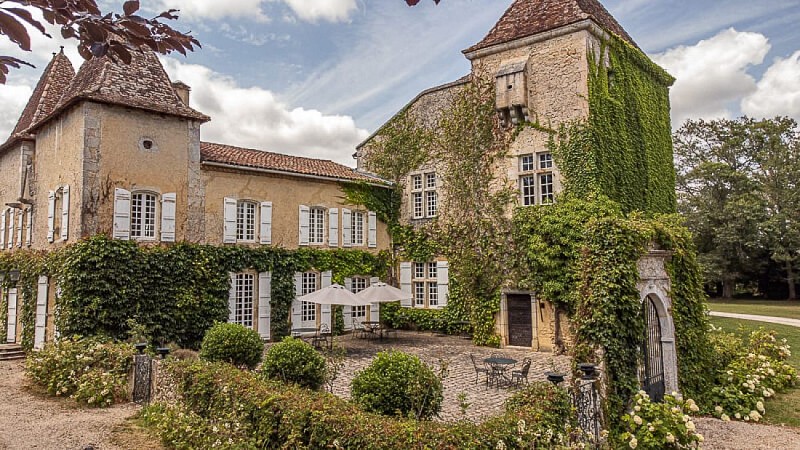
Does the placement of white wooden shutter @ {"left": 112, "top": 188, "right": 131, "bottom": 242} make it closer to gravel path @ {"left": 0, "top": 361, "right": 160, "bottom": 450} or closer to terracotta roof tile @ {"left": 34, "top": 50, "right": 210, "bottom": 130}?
terracotta roof tile @ {"left": 34, "top": 50, "right": 210, "bottom": 130}

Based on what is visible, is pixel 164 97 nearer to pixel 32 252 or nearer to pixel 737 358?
pixel 32 252

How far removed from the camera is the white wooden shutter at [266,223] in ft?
55.7

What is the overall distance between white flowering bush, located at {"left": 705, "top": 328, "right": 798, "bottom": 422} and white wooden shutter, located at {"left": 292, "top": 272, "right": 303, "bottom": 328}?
11998 millimetres

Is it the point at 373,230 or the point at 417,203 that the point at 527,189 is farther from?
the point at 373,230

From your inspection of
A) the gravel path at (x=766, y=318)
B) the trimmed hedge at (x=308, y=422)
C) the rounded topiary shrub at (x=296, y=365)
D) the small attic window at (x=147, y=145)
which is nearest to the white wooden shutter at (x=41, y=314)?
the small attic window at (x=147, y=145)

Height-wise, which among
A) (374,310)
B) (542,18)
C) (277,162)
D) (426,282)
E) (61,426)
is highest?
(542,18)

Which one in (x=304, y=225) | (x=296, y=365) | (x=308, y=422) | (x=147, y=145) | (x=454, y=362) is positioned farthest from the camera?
(x=304, y=225)

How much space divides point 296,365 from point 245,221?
29.3 feet

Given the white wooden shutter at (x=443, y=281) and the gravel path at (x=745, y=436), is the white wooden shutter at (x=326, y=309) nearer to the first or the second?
the white wooden shutter at (x=443, y=281)

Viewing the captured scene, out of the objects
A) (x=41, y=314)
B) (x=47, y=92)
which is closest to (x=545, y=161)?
(x=41, y=314)

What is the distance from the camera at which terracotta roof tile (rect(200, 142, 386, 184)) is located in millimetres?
16578

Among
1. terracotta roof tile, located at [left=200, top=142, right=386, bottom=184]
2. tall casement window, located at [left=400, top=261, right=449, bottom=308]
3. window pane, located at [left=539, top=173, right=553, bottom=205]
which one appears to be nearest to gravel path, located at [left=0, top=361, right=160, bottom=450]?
terracotta roof tile, located at [left=200, top=142, right=386, bottom=184]

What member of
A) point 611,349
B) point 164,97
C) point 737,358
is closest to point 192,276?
point 164,97

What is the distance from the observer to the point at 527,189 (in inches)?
663
